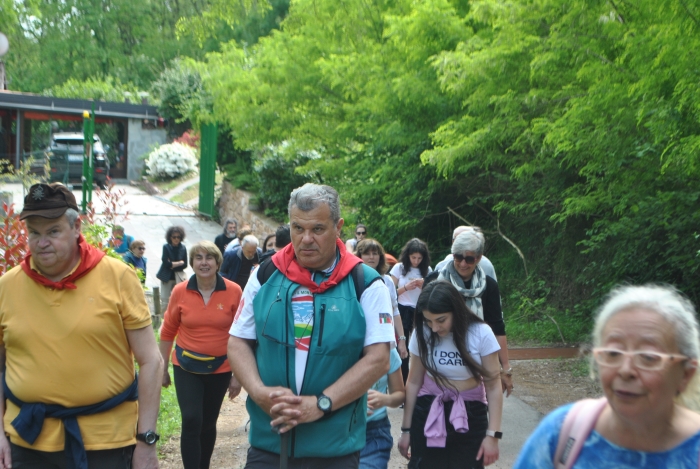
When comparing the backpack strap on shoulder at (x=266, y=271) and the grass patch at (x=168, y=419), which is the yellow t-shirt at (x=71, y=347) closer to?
the backpack strap on shoulder at (x=266, y=271)

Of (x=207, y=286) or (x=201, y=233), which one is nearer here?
(x=207, y=286)

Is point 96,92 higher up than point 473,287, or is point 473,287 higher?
point 96,92

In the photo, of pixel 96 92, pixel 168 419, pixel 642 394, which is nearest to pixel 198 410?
pixel 168 419

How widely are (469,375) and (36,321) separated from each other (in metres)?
2.39

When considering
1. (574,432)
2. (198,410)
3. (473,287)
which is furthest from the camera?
(198,410)

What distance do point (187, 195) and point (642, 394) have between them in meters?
29.4

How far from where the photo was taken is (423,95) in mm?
12812

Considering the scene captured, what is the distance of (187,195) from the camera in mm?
30609

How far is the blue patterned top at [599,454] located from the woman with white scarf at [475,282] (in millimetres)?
3232

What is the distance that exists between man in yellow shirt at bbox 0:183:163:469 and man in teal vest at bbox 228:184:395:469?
21.5 inches

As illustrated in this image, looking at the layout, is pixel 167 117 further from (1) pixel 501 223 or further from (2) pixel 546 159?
Answer: (2) pixel 546 159

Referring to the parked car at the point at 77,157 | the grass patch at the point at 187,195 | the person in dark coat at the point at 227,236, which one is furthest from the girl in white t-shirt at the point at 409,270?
the grass patch at the point at 187,195

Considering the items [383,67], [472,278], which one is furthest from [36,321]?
[383,67]

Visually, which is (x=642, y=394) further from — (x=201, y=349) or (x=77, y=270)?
(x=201, y=349)
